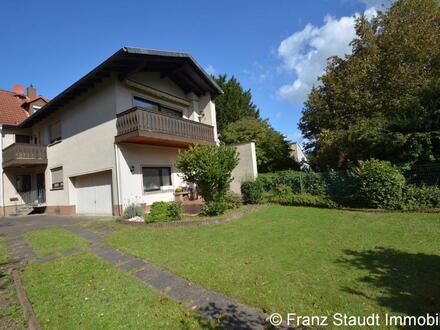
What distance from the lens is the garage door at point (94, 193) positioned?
47.0ft

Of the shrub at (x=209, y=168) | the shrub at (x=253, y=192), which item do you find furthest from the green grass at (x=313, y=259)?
the shrub at (x=253, y=192)

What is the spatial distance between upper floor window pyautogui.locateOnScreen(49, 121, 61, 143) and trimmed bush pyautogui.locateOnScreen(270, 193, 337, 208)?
14.8 meters

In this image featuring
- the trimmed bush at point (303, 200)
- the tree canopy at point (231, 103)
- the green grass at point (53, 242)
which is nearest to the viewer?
the green grass at point (53, 242)

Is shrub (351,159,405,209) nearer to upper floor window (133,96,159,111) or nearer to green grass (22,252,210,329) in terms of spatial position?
green grass (22,252,210,329)

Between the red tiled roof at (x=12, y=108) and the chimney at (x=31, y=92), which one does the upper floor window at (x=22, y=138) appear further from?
the chimney at (x=31, y=92)

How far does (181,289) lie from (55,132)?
59.8 ft

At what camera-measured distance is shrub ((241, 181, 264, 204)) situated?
1416 centimetres

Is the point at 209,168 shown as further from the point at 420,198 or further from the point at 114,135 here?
the point at 420,198

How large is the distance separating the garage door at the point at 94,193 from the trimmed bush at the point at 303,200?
8886mm

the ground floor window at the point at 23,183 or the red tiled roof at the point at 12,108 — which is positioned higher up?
the red tiled roof at the point at 12,108

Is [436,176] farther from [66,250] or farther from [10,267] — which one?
[10,267]

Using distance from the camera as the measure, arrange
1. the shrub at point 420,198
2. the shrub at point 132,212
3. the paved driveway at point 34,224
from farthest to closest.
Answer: the shrub at point 132,212
the paved driveway at point 34,224
the shrub at point 420,198

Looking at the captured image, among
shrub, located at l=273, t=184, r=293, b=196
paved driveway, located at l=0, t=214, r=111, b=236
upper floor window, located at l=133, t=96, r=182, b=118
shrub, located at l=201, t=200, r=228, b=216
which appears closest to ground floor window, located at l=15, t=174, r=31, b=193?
paved driveway, located at l=0, t=214, r=111, b=236

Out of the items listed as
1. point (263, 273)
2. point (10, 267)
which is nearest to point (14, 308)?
point (10, 267)
